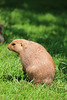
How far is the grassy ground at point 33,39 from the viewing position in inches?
144

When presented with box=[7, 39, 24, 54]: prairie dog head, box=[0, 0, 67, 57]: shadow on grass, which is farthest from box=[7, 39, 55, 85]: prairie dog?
box=[0, 0, 67, 57]: shadow on grass

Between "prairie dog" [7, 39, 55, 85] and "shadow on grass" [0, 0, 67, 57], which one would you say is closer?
"prairie dog" [7, 39, 55, 85]

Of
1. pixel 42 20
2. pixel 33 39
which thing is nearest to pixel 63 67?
pixel 33 39

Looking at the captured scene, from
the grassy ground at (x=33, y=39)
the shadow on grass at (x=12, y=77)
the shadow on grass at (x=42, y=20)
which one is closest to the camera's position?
the grassy ground at (x=33, y=39)

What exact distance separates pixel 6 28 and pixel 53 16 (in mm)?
4728

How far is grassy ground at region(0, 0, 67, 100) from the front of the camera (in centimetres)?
367

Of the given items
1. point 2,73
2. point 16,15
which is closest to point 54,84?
point 2,73

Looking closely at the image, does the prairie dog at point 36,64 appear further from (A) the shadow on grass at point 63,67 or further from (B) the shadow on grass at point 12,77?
(A) the shadow on grass at point 63,67

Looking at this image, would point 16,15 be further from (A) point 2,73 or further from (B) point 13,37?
(A) point 2,73

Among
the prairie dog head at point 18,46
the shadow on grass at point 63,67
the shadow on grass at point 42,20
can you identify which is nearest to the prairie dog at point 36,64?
the prairie dog head at point 18,46

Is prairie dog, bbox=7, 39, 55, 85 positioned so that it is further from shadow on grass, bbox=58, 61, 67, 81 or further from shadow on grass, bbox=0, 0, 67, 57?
shadow on grass, bbox=0, 0, 67, 57

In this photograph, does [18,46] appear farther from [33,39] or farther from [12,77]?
[33,39]

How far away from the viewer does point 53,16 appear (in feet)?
38.6

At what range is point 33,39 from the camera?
7047 millimetres
